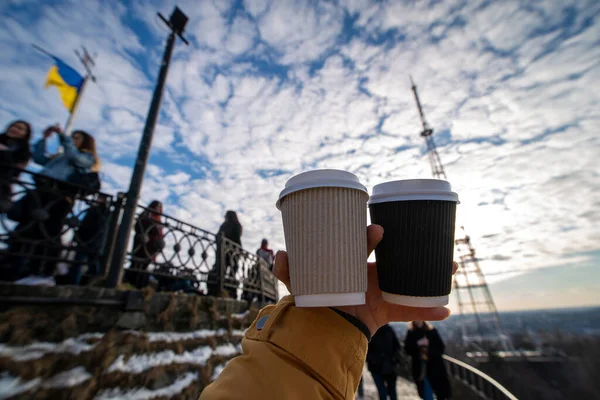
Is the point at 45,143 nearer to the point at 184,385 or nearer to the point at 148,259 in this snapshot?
the point at 148,259

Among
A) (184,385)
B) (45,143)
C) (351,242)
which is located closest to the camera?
(351,242)

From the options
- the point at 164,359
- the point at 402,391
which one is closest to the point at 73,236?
the point at 164,359

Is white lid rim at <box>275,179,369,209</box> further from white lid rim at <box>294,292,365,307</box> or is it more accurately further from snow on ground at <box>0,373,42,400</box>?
snow on ground at <box>0,373,42,400</box>

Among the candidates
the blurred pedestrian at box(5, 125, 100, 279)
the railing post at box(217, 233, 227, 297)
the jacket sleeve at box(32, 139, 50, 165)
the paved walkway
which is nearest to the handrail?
the paved walkway

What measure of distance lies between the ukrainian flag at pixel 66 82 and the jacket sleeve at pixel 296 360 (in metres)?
9.50

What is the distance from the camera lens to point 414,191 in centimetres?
116

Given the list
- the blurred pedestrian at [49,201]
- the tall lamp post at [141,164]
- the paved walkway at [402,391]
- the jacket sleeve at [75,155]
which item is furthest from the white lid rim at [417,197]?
the paved walkway at [402,391]

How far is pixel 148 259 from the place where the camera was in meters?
4.43

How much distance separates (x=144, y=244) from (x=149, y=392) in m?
2.24

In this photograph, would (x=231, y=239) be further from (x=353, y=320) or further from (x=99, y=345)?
(x=353, y=320)

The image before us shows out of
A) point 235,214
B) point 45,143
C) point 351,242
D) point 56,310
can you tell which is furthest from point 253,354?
point 235,214

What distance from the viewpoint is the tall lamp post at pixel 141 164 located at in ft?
12.6

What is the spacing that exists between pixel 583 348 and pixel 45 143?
64.6 meters

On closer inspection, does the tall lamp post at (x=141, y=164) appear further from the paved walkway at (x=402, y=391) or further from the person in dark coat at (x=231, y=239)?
the paved walkway at (x=402, y=391)
